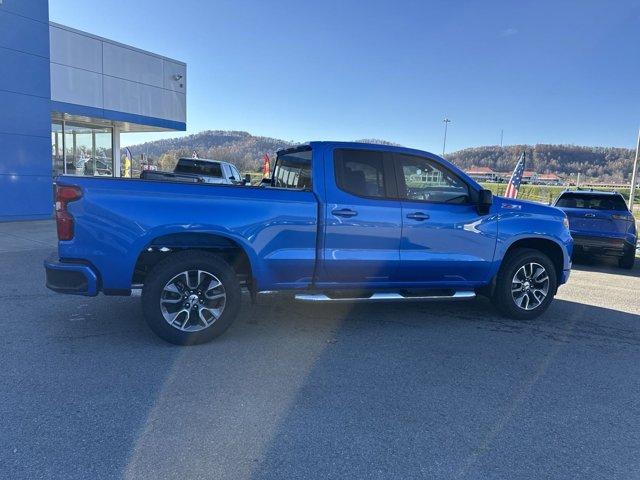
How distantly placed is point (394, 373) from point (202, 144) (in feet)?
264

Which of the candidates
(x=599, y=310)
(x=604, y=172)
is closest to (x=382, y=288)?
(x=599, y=310)

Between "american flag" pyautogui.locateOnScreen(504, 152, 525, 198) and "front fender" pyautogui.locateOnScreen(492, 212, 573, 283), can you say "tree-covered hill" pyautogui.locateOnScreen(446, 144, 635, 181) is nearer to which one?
"american flag" pyautogui.locateOnScreen(504, 152, 525, 198)

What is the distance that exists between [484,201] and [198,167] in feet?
43.3

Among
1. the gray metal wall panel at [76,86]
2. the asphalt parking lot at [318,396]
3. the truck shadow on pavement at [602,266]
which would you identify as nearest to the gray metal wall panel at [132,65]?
the gray metal wall panel at [76,86]

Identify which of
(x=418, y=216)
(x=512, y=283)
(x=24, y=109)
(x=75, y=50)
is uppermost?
(x=75, y=50)

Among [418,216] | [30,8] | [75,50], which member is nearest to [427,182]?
[418,216]

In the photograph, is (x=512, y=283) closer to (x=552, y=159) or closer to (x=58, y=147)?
(x=58, y=147)

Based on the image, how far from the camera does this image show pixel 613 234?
10.2 m

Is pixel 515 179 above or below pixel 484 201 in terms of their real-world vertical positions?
above

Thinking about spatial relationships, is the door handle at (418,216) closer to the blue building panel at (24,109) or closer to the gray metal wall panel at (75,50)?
the blue building panel at (24,109)

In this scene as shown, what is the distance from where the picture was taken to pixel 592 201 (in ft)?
35.7

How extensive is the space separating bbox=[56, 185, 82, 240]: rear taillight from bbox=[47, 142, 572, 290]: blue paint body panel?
0.17ft

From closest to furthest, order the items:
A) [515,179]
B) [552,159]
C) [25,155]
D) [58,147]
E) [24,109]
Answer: [24,109] < [25,155] < [515,179] < [58,147] < [552,159]

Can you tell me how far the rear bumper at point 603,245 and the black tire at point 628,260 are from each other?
12 cm
